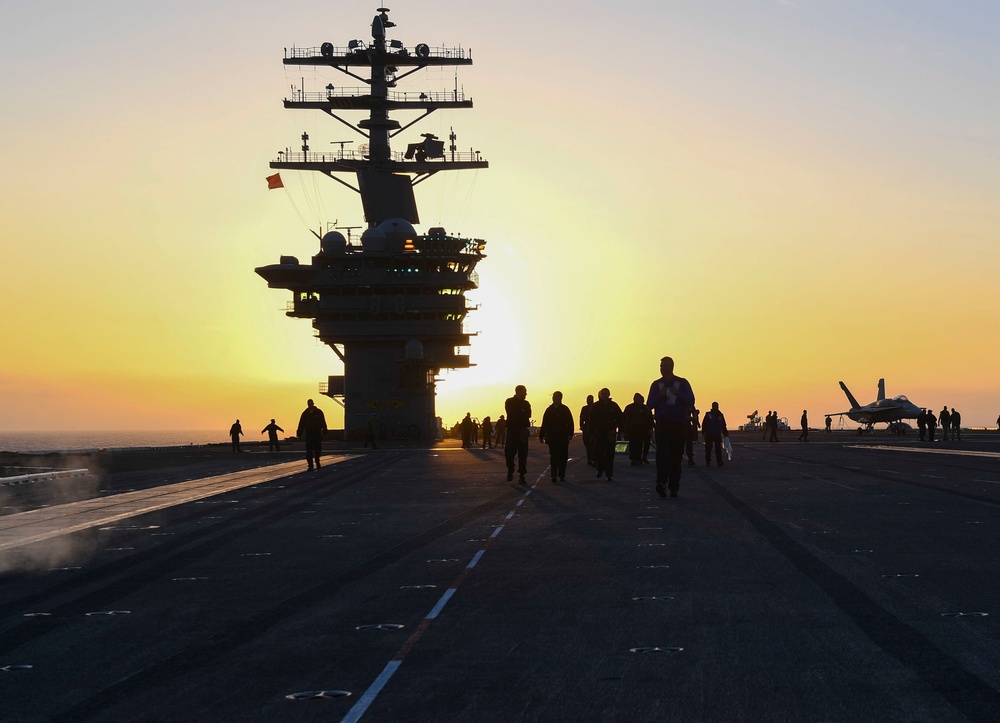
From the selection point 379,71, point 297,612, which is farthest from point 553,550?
point 379,71

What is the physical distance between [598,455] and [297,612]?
61.1ft

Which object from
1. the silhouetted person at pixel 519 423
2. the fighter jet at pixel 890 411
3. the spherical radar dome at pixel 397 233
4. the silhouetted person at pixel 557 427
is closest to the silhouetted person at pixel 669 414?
the silhouetted person at pixel 557 427

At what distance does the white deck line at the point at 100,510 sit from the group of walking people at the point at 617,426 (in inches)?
260

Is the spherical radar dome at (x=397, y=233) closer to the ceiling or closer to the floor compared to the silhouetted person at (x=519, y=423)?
closer to the ceiling

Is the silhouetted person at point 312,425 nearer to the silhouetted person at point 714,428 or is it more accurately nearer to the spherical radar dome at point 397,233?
the silhouetted person at point 714,428

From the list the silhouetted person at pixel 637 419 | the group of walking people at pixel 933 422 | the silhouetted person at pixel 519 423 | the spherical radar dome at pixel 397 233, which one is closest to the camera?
the silhouetted person at pixel 519 423

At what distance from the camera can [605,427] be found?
27.4m

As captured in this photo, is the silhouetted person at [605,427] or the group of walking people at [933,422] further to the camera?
the group of walking people at [933,422]

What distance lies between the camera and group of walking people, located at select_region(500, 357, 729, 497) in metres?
20.2

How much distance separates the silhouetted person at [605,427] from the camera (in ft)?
89.6

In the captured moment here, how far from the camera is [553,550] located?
1323 cm

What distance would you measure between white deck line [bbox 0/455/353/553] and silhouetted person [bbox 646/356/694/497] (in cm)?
896

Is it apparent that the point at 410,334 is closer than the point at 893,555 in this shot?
No

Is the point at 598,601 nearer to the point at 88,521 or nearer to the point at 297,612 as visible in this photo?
the point at 297,612
